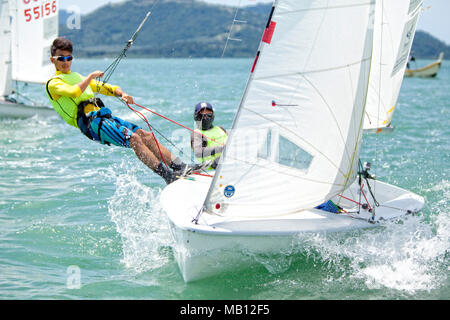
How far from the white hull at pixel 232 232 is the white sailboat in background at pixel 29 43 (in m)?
10.4

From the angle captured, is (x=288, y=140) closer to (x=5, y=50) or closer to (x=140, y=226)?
(x=140, y=226)

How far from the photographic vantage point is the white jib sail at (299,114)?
12.8 feet

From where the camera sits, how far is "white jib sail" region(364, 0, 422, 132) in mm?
5570

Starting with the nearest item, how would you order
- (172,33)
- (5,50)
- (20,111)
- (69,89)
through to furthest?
(69,89)
(20,111)
(5,50)
(172,33)

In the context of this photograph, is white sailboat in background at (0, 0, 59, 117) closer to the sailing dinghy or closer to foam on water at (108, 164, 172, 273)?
foam on water at (108, 164, 172, 273)

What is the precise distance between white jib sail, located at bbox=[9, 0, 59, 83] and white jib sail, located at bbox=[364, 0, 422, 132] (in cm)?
1077

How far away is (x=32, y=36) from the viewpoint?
14352 mm

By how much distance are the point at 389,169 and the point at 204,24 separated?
101 metres

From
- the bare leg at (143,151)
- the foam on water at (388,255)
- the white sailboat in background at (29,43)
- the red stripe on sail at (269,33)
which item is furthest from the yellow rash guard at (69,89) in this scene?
the white sailboat in background at (29,43)

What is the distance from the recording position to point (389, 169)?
Result: 26.9 ft

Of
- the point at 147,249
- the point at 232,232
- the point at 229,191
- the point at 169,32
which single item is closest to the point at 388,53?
the point at 229,191

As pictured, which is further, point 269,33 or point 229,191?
point 229,191

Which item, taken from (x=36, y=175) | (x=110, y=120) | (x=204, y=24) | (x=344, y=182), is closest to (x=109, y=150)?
(x=36, y=175)

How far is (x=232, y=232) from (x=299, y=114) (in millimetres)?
1055
